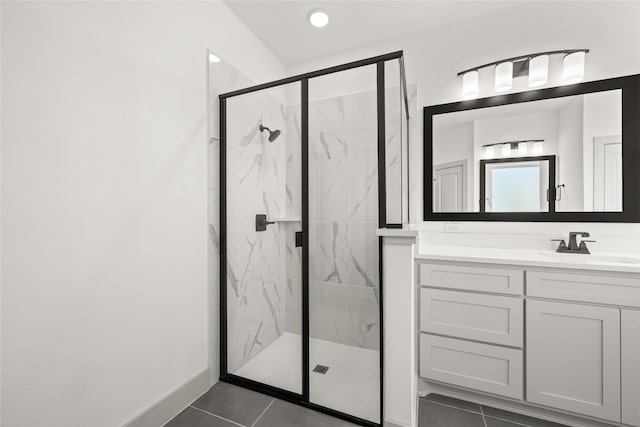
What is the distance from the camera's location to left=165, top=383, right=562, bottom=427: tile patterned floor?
1.44 m

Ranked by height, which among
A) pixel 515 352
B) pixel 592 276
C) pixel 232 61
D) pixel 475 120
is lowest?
pixel 515 352

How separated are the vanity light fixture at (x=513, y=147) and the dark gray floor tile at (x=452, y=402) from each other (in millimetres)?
1632

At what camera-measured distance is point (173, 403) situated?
4.82 feet

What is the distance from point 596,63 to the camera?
68.2 inches

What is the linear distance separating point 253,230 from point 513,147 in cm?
196

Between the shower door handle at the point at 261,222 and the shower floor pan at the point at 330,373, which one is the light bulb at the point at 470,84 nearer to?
the shower door handle at the point at 261,222

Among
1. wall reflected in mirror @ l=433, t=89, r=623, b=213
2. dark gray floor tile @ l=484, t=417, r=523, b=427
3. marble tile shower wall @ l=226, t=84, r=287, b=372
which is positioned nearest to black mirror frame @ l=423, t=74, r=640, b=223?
wall reflected in mirror @ l=433, t=89, r=623, b=213

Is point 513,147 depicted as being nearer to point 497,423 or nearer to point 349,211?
point 349,211

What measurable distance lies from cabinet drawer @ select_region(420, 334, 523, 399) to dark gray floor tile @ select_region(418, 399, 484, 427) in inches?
5.5

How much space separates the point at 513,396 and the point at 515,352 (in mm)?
245

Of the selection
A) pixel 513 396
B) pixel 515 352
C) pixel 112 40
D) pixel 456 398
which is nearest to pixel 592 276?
pixel 515 352

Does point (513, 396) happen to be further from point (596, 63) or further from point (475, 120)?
point (596, 63)

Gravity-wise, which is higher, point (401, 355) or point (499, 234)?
point (499, 234)

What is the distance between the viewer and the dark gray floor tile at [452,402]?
1.60 metres
